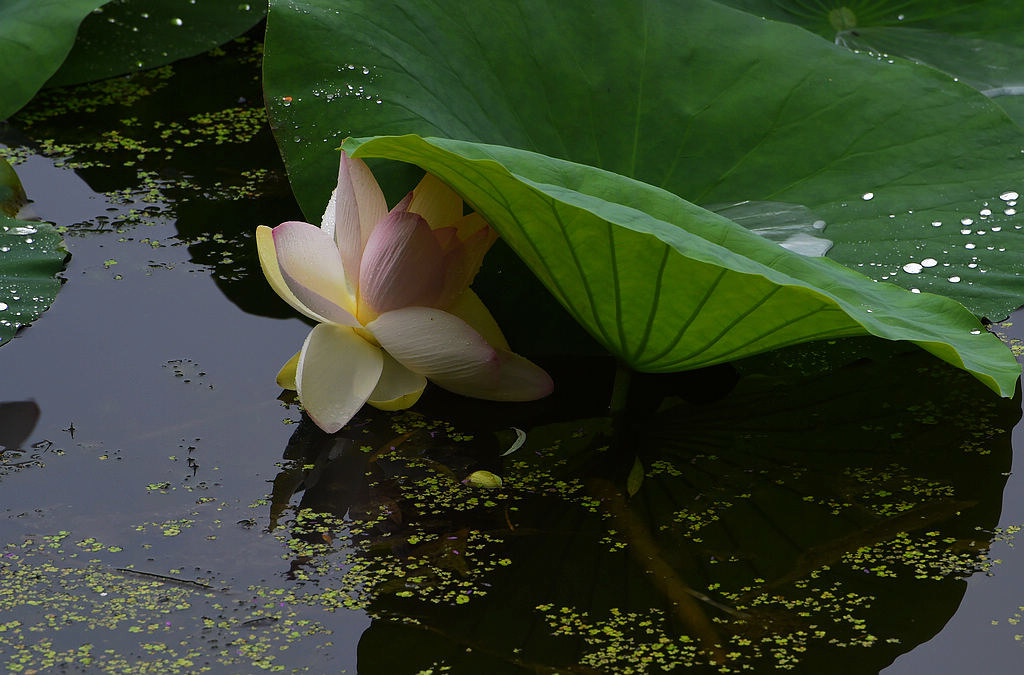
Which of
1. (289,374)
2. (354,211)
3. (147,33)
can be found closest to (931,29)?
(354,211)

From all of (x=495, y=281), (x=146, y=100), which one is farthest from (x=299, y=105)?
(x=146, y=100)

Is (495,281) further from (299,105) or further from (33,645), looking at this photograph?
(33,645)

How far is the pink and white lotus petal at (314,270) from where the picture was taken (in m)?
1.15

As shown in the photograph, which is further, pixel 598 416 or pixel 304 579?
pixel 598 416

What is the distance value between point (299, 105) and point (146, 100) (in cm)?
87

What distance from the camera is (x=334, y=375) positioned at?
3.80 ft

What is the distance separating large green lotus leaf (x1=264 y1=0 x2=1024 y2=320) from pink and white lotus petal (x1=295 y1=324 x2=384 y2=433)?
0.25 m

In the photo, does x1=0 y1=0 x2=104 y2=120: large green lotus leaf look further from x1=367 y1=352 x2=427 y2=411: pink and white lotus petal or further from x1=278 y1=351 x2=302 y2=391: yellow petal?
x1=367 y1=352 x2=427 y2=411: pink and white lotus petal

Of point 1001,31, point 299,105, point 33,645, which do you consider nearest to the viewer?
point 33,645

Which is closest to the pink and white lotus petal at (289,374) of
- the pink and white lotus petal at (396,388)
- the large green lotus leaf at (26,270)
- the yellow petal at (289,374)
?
the yellow petal at (289,374)

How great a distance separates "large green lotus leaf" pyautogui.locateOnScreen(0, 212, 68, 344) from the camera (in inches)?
51.0

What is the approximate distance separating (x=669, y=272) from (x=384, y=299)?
1.09ft

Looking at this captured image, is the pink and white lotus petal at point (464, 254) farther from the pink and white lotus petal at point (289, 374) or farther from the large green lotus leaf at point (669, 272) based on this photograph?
the pink and white lotus petal at point (289, 374)

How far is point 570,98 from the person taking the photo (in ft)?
4.66
